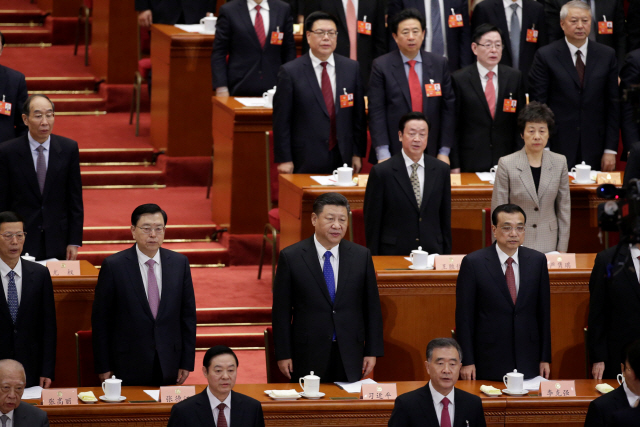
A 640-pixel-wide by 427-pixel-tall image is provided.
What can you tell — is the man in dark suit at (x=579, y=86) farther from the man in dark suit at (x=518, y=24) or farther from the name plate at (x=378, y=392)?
the name plate at (x=378, y=392)

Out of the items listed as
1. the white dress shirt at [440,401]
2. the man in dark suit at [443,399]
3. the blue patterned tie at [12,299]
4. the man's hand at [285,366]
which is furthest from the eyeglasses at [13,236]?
the white dress shirt at [440,401]

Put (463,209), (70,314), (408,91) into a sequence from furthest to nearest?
1. (408,91)
2. (463,209)
3. (70,314)

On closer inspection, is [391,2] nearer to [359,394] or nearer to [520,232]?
[520,232]

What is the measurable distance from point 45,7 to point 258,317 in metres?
4.71

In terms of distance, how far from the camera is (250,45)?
7008mm

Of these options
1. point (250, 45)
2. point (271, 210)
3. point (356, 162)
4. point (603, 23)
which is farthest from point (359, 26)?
point (603, 23)

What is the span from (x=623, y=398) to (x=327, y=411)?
1184 mm

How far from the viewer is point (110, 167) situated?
7.77m

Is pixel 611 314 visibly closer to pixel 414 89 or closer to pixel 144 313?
pixel 414 89

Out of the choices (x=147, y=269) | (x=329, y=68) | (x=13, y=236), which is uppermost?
(x=329, y=68)

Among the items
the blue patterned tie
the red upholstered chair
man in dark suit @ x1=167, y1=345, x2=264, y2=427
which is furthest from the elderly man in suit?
the blue patterned tie

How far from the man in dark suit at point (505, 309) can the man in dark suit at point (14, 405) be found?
6.11ft

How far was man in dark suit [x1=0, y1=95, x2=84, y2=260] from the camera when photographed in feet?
17.7

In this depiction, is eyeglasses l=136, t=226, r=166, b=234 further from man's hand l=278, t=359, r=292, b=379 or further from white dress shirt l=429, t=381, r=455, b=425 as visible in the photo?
white dress shirt l=429, t=381, r=455, b=425
